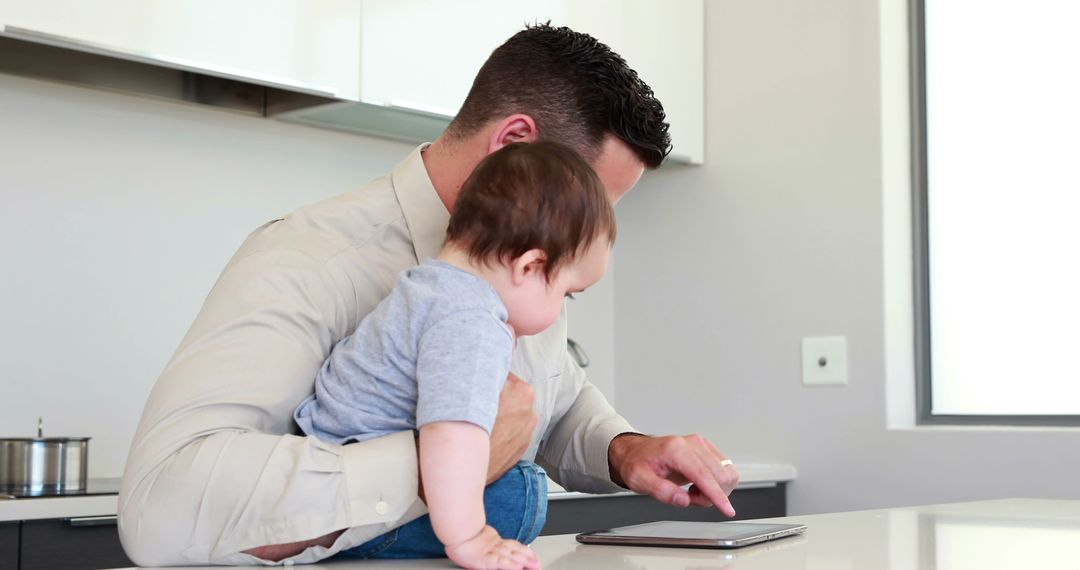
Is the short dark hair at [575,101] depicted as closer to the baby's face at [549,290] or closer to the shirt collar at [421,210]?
the shirt collar at [421,210]

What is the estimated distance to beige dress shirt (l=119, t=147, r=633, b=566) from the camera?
3.04 ft

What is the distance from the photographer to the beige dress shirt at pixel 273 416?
36.4 inches

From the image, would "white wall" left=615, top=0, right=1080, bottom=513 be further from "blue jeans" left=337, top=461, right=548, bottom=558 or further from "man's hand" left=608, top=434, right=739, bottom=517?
"blue jeans" left=337, top=461, right=548, bottom=558

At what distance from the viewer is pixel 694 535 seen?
105cm

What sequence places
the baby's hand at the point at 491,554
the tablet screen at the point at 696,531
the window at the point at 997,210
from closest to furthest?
the baby's hand at the point at 491,554 → the tablet screen at the point at 696,531 → the window at the point at 997,210

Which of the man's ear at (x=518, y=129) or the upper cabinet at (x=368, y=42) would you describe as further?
the upper cabinet at (x=368, y=42)

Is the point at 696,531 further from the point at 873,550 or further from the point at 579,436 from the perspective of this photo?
the point at 579,436

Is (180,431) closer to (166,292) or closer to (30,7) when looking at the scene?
(30,7)

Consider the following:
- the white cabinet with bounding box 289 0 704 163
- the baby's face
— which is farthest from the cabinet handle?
the baby's face

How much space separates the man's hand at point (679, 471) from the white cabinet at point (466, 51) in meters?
1.15

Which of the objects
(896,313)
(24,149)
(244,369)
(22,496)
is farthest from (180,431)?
(896,313)

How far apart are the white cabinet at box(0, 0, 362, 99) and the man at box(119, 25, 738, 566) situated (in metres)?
0.77

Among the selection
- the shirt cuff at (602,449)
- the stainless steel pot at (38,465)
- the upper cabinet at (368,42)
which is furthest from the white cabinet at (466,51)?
the shirt cuff at (602,449)

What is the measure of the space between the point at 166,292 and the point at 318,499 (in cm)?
151
